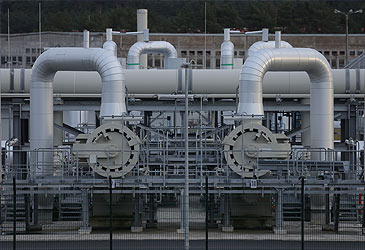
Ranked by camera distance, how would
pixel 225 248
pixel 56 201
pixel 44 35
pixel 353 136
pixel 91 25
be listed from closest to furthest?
pixel 225 248 < pixel 56 201 < pixel 353 136 < pixel 44 35 < pixel 91 25

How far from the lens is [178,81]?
112 feet

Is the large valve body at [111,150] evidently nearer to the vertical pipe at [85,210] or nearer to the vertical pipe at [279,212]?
the vertical pipe at [85,210]

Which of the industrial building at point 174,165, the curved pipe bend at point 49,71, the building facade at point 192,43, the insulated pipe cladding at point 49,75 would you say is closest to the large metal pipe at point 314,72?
the industrial building at point 174,165

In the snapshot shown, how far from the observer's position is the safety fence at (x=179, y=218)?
24.7 metres

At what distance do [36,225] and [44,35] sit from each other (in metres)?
64.1

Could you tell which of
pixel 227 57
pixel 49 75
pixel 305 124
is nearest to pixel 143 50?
pixel 227 57

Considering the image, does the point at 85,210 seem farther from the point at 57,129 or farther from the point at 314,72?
the point at 57,129

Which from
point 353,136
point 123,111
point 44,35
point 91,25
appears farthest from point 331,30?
point 123,111

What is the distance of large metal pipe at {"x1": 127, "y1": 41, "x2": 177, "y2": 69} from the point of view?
4250cm

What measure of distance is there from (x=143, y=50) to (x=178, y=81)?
388 inches

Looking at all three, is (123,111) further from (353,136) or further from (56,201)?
(353,136)

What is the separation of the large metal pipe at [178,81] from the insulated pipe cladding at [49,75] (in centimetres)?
480

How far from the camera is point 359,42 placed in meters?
92.1

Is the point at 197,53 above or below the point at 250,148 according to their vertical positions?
above
